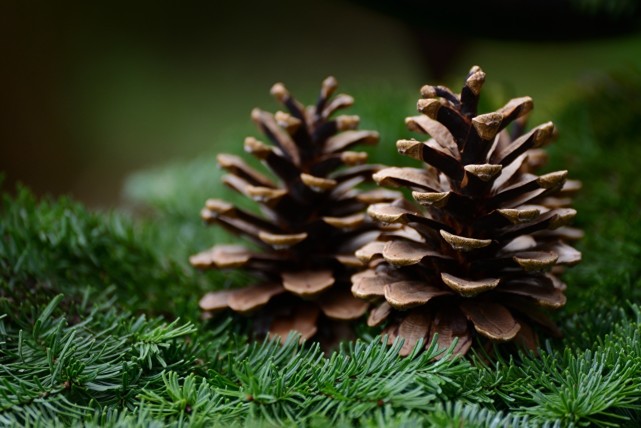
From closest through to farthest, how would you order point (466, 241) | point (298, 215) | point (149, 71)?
point (466, 241) → point (298, 215) → point (149, 71)

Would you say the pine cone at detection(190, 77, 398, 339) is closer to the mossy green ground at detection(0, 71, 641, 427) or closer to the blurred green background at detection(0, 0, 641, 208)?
the mossy green ground at detection(0, 71, 641, 427)

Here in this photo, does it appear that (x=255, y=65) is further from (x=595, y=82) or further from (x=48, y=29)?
(x=595, y=82)

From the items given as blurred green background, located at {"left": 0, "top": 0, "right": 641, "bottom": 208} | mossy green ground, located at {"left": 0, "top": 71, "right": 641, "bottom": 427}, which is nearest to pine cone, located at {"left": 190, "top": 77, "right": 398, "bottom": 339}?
mossy green ground, located at {"left": 0, "top": 71, "right": 641, "bottom": 427}

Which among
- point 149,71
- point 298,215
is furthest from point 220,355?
point 149,71

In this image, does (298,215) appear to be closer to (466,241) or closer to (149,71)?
(466,241)

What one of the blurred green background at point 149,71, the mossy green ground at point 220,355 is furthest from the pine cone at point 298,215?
the blurred green background at point 149,71

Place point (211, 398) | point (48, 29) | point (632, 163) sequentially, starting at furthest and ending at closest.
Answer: point (48, 29) → point (632, 163) → point (211, 398)

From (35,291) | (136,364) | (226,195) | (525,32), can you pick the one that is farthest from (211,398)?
(525,32)
